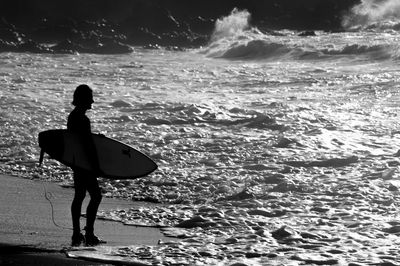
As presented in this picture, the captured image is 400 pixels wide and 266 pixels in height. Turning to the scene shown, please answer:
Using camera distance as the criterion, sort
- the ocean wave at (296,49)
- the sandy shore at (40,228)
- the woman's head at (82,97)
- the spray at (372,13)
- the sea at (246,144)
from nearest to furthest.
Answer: the sandy shore at (40,228)
the woman's head at (82,97)
the sea at (246,144)
the ocean wave at (296,49)
the spray at (372,13)

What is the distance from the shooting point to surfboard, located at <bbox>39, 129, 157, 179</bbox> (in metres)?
5.60

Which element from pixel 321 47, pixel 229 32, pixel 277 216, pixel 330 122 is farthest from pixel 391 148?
pixel 229 32

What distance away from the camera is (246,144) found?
10.5 m

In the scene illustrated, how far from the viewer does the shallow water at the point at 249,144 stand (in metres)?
6.38

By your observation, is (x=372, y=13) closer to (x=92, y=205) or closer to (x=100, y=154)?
(x=100, y=154)

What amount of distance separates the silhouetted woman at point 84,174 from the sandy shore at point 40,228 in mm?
142

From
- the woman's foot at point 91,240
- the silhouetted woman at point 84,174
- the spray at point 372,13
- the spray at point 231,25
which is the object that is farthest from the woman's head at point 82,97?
the spray at point 372,13

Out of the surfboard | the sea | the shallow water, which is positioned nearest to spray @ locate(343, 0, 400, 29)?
the sea

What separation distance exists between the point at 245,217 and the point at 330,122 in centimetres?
513

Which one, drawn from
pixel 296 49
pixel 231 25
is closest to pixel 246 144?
pixel 296 49

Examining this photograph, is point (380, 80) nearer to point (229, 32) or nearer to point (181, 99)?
point (181, 99)

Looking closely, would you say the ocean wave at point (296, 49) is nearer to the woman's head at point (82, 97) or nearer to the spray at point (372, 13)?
the spray at point (372, 13)

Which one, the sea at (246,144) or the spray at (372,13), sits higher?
the spray at (372,13)

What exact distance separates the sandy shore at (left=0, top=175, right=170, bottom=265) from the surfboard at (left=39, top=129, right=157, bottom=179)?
464 millimetres
